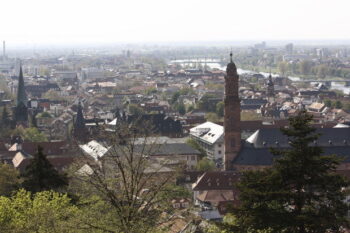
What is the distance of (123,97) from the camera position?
495ft

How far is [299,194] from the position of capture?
1859 centimetres

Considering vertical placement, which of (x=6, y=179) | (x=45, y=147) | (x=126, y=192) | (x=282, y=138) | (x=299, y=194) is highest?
(x=299, y=194)

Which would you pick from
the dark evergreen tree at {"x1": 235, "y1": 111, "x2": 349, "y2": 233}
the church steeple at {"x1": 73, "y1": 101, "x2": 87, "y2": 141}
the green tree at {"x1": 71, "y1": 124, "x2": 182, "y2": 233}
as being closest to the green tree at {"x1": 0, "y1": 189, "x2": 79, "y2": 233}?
the green tree at {"x1": 71, "y1": 124, "x2": 182, "y2": 233}

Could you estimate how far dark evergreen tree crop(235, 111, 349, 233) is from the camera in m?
18.2

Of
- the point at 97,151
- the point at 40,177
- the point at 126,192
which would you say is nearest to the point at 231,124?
the point at 40,177

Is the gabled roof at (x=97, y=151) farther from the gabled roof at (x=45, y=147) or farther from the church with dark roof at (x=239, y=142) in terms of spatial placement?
the gabled roof at (x=45, y=147)

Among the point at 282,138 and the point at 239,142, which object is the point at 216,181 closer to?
the point at 239,142

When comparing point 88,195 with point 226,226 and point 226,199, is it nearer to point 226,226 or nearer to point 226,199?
point 226,226

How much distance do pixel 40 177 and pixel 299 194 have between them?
16.8 m

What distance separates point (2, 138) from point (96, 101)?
62.2 m

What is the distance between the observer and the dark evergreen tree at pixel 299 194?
1825 centimetres

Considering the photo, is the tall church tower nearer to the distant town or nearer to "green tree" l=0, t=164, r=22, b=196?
the distant town

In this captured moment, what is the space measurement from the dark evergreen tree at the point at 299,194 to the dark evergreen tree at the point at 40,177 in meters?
15.4

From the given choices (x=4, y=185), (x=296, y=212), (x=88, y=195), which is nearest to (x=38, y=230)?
(x=88, y=195)
